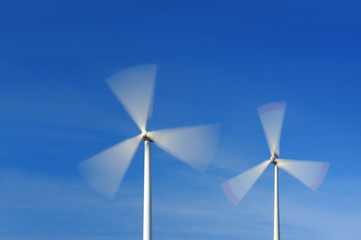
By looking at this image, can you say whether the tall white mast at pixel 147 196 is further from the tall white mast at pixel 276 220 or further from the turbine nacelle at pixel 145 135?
the tall white mast at pixel 276 220

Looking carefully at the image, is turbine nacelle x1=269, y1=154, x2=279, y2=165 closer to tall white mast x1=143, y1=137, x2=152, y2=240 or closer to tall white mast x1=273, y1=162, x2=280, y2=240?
tall white mast x1=273, y1=162, x2=280, y2=240

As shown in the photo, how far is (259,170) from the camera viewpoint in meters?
56.6

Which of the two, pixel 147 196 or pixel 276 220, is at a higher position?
pixel 276 220

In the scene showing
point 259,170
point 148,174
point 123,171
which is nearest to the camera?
point 123,171

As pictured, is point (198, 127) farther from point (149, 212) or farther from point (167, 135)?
point (149, 212)

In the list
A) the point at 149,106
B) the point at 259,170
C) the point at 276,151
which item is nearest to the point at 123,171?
the point at 149,106

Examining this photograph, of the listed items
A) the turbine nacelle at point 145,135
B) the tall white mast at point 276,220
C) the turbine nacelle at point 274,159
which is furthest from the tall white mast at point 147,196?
the turbine nacelle at point 274,159

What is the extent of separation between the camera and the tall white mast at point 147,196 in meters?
43.1

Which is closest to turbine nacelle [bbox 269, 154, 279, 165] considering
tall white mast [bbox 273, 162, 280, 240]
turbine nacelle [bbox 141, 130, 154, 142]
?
tall white mast [bbox 273, 162, 280, 240]

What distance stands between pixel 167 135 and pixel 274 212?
18.4m

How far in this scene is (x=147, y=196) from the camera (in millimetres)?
43875

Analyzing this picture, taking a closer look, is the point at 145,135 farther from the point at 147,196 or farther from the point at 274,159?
the point at 274,159

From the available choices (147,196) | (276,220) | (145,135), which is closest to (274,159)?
(276,220)

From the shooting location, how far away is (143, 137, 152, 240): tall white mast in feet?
141
